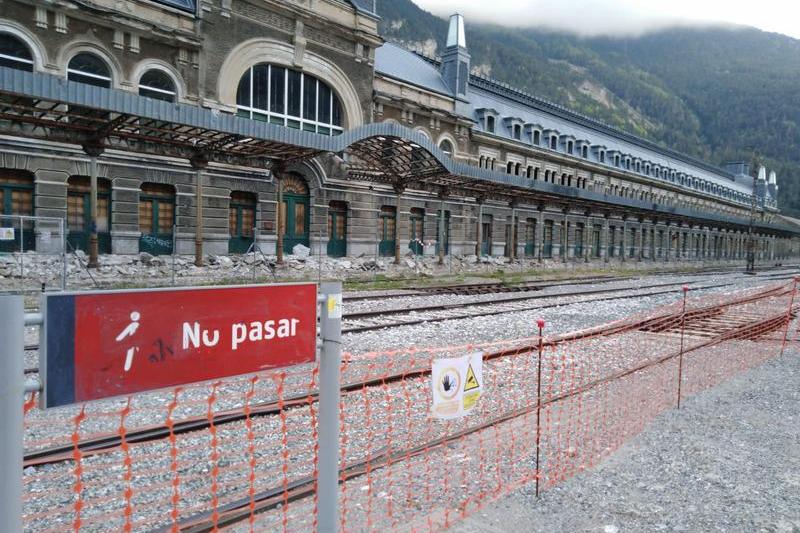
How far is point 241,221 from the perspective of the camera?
27281mm

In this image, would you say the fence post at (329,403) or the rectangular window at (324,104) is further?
the rectangular window at (324,104)

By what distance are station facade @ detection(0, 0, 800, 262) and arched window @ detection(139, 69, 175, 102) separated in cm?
9

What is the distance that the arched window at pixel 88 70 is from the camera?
21781 millimetres

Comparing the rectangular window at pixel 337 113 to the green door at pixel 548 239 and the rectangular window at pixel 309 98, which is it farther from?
the green door at pixel 548 239

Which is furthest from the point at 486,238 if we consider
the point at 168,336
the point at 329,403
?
the point at 168,336

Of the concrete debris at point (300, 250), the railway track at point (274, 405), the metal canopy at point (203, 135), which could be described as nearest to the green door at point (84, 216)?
the metal canopy at point (203, 135)

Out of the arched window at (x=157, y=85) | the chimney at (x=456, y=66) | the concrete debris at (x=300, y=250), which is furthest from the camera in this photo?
the chimney at (x=456, y=66)

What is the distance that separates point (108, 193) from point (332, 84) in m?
13.9

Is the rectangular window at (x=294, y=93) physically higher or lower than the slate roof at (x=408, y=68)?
lower

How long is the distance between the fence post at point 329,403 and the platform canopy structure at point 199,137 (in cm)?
1493

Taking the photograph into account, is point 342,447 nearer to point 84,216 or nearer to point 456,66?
point 84,216

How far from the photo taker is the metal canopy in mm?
14672

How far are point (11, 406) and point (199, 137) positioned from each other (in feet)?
61.4

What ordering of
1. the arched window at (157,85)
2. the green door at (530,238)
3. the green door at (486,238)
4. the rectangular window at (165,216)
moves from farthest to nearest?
the green door at (530,238), the green door at (486,238), the rectangular window at (165,216), the arched window at (157,85)
